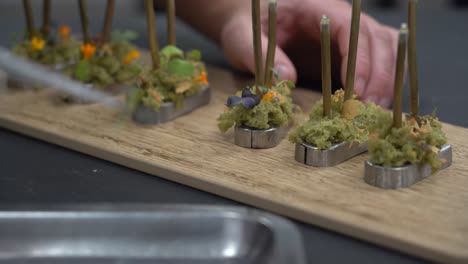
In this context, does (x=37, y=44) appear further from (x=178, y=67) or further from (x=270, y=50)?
(x=270, y=50)

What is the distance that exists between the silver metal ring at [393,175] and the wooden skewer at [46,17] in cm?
64

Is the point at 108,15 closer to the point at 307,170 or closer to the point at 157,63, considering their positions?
A: the point at 157,63

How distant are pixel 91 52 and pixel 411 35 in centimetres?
54

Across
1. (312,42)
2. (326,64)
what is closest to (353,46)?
(326,64)

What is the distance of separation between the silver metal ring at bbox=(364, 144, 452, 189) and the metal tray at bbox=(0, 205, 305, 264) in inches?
6.0

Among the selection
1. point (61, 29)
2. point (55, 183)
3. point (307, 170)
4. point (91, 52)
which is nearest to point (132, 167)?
point (55, 183)

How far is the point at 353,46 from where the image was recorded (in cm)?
90

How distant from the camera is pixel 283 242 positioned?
2.27 ft

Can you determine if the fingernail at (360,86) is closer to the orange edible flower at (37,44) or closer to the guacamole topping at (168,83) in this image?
the guacamole topping at (168,83)

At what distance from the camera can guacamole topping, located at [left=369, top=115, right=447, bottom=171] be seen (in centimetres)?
82

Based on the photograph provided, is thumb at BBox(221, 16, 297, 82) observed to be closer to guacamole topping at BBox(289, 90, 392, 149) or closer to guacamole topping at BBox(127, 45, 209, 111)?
guacamole topping at BBox(127, 45, 209, 111)

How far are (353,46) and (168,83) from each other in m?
0.29

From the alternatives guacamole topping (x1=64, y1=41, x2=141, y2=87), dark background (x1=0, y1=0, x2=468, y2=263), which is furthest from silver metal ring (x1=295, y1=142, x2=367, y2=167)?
guacamole topping (x1=64, y1=41, x2=141, y2=87)

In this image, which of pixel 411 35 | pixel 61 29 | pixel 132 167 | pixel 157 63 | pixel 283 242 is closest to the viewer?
pixel 283 242
